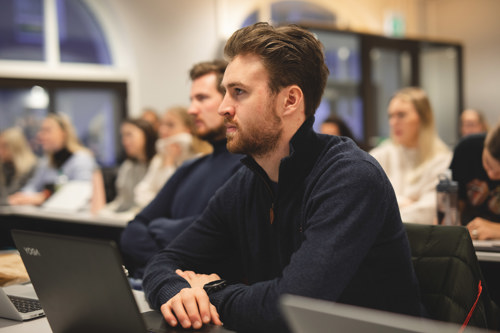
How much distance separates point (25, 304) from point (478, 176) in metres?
1.93

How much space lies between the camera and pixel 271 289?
1360 millimetres

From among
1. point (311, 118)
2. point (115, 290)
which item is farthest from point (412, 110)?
point (115, 290)

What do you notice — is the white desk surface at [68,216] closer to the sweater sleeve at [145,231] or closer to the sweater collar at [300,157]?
the sweater sleeve at [145,231]

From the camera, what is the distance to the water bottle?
2488 mm

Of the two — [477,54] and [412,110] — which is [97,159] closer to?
[412,110]

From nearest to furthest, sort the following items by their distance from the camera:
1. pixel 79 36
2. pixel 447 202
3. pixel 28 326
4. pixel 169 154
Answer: pixel 28 326
pixel 447 202
pixel 169 154
pixel 79 36

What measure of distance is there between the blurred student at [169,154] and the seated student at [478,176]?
2043 mm

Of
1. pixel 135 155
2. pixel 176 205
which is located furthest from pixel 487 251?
pixel 135 155

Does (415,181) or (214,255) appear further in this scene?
(415,181)

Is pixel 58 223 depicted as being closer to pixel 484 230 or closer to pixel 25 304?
pixel 25 304

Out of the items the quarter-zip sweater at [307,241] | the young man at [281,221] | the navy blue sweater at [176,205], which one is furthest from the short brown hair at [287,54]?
the navy blue sweater at [176,205]

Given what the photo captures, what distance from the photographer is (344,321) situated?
812 millimetres

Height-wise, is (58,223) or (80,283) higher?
(80,283)

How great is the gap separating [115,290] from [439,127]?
9.24 meters
